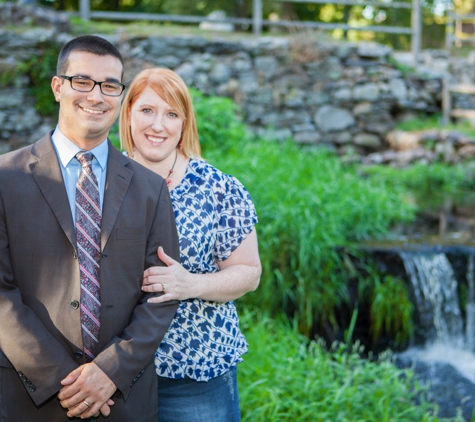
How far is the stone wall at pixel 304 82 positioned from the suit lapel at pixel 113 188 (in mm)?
6781

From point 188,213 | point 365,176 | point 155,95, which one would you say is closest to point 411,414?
point 188,213

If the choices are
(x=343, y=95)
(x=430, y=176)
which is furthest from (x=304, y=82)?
(x=430, y=176)

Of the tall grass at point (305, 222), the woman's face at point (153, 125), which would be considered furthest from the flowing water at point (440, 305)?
the woman's face at point (153, 125)

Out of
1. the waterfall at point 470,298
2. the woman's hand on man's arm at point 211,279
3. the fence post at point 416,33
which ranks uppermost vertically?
the fence post at point 416,33

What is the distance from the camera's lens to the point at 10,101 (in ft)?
24.6

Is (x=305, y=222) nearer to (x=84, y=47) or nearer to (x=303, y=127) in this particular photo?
(x=84, y=47)

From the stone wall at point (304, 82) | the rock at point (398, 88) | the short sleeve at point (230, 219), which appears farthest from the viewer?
the rock at point (398, 88)

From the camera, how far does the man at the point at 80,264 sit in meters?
1.55

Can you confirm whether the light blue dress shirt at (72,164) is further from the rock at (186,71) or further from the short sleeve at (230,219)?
the rock at (186,71)

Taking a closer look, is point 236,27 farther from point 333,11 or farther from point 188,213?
point 188,213

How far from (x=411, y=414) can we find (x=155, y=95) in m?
2.31

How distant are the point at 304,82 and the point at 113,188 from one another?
331 inches

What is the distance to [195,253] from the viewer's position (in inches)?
75.5

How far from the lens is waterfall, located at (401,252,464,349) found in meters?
5.16
